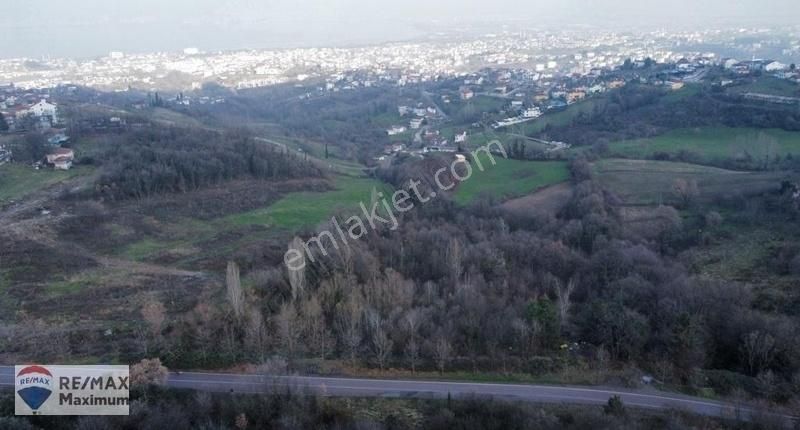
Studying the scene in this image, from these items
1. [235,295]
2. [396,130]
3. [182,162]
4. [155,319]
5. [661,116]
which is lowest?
[396,130]

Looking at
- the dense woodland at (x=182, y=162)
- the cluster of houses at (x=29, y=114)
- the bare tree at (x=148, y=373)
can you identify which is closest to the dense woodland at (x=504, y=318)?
the bare tree at (x=148, y=373)

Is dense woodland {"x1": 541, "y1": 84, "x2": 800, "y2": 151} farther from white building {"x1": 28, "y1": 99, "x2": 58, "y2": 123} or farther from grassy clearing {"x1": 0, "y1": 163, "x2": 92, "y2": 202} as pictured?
white building {"x1": 28, "y1": 99, "x2": 58, "y2": 123}

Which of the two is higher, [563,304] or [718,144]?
[718,144]

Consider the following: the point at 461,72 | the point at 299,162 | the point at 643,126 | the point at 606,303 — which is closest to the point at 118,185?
the point at 299,162

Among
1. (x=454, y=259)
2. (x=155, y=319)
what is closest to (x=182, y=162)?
(x=155, y=319)

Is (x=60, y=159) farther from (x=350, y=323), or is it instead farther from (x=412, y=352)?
(x=412, y=352)

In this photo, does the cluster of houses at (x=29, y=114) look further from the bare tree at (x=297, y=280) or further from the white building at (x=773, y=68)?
the white building at (x=773, y=68)

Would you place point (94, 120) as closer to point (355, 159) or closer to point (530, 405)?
point (355, 159)
